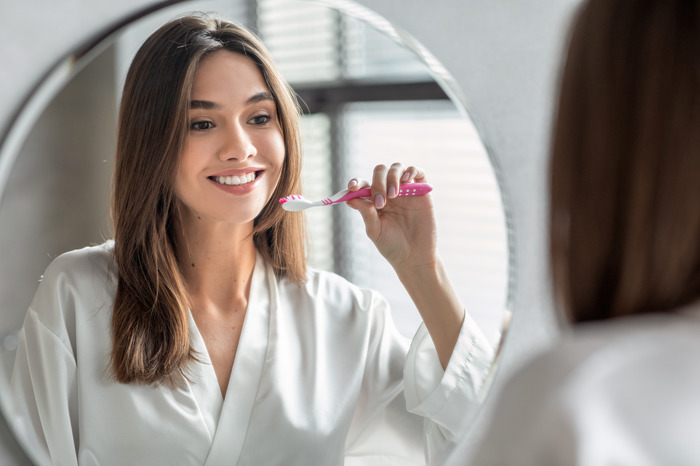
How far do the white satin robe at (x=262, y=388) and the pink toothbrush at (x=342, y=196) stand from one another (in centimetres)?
6

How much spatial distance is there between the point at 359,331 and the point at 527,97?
326 millimetres

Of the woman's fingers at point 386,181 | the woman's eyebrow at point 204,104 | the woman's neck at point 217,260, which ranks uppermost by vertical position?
the woman's eyebrow at point 204,104

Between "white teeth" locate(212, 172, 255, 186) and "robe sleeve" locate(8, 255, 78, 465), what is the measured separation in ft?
0.51

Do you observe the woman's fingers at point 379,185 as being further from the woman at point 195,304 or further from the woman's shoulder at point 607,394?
the woman's shoulder at point 607,394

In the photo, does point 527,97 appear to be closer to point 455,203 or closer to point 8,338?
point 455,203

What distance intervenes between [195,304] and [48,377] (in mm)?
135

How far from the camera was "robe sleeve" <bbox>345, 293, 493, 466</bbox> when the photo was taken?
25.1 inches

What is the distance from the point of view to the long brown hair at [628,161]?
391 millimetres

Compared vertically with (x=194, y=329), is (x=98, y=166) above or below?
above

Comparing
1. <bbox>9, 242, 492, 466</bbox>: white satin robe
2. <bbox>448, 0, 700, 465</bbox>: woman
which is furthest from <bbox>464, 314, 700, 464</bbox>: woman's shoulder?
<bbox>9, 242, 492, 466</bbox>: white satin robe

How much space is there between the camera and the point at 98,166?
1.82 feet

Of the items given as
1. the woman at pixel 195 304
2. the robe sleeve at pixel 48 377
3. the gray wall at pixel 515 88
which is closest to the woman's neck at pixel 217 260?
the woman at pixel 195 304

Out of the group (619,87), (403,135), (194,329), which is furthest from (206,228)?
(619,87)

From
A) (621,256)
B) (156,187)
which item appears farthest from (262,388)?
(621,256)
